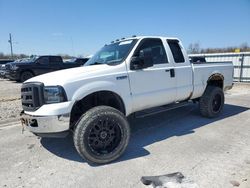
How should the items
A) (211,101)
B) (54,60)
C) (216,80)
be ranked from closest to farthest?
(211,101) → (216,80) → (54,60)

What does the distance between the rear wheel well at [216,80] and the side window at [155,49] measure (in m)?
1.84

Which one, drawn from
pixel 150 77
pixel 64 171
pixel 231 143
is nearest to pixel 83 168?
pixel 64 171

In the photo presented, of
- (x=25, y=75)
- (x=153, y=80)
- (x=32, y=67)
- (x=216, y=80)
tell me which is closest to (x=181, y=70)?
(x=153, y=80)

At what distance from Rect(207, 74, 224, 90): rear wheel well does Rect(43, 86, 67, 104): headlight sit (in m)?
4.14

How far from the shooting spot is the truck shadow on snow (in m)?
4.39

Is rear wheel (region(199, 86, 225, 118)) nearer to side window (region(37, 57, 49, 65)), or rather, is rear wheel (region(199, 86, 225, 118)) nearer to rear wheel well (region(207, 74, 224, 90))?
rear wheel well (region(207, 74, 224, 90))

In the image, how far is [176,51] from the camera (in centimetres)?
562

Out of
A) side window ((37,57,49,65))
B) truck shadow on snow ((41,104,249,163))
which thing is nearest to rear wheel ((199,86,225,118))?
truck shadow on snow ((41,104,249,163))

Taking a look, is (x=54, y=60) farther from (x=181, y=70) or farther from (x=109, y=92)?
(x=109, y=92)

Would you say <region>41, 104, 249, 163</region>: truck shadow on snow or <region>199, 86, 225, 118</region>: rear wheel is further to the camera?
<region>199, 86, 225, 118</region>: rear wheel

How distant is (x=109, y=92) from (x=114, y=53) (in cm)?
107

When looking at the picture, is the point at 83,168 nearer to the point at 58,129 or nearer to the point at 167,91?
the point at 58,129

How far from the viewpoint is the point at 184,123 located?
610 cm

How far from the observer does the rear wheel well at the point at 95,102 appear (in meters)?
4.26
